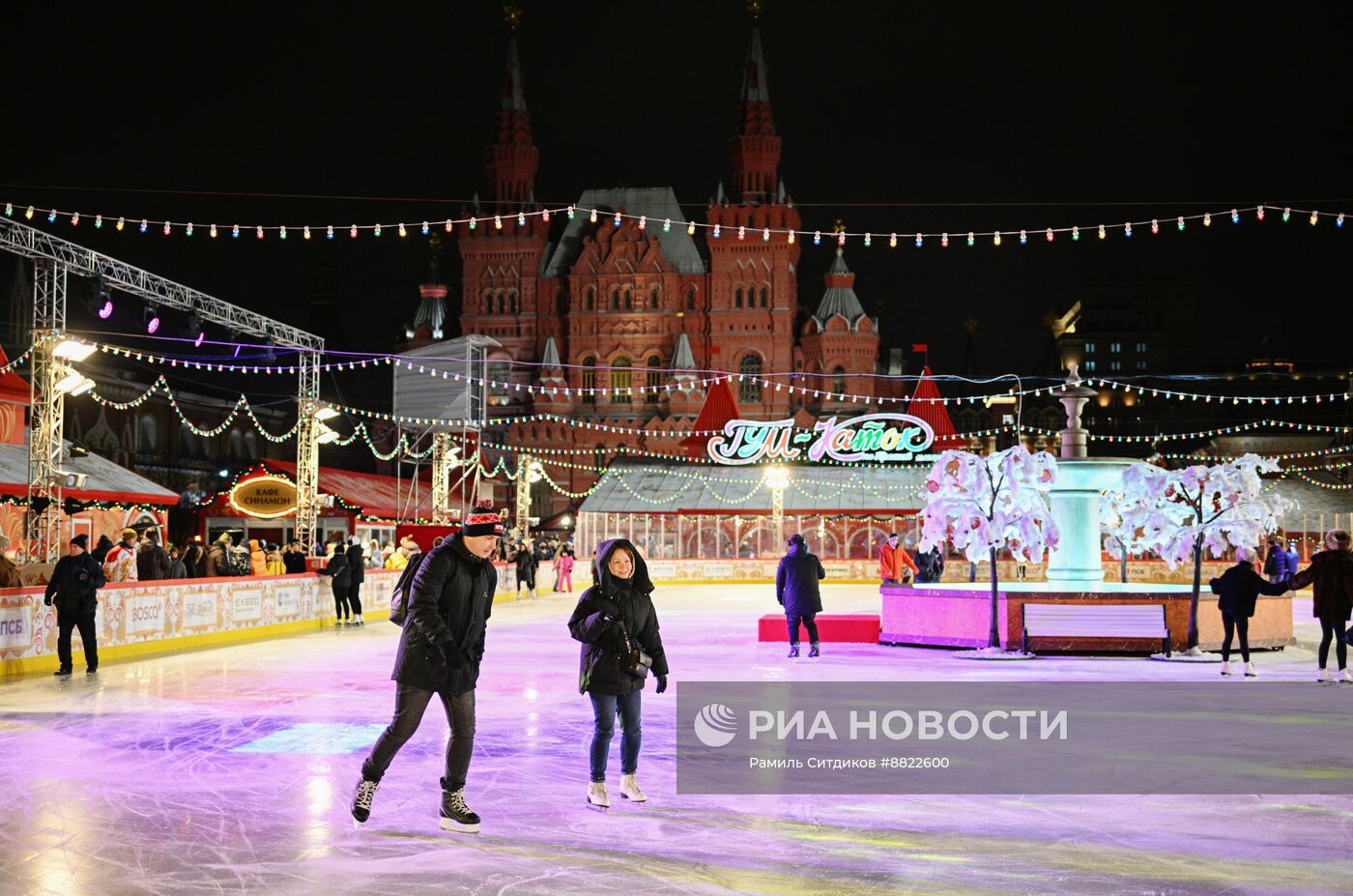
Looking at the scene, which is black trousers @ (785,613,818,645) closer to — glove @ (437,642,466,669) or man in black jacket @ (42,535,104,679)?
man in black jacket @ (42,535,104,679)

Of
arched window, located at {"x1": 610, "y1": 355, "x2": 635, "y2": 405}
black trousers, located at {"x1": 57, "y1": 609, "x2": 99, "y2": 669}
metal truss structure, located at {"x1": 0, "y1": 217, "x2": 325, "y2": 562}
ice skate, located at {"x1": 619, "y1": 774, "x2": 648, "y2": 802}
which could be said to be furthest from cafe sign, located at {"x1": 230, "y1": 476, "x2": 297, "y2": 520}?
arched window, located at {"x1": 610, "y1": 355, "x2": 635, "y2": 405}

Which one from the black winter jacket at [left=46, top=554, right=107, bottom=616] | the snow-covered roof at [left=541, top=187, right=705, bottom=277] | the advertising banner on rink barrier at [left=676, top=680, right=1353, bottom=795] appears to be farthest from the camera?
the snow-covered roof at [left=541, top=187, right=705, bottom=277]

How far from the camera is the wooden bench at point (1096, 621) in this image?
1545 cm

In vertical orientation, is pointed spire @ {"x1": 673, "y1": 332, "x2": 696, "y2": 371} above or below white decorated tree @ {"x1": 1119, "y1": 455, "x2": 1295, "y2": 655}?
above

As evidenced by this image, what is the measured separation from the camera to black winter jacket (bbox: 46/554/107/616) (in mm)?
12516

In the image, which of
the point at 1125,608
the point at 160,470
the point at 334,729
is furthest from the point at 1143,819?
the point at 160,470

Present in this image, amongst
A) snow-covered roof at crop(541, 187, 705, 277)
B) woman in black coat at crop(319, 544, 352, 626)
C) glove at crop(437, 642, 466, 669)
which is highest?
snow-covered roof at crop(541, 187, 705, 277)

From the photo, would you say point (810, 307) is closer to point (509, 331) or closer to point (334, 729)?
point (509, 331)

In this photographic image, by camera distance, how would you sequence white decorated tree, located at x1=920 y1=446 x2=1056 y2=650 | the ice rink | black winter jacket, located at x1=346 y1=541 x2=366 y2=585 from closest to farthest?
the ice rink, white decorated tree, located at x1=920 y1=446 x2=1056 y2=650, black winter jacket, located at x1=346 y1=541 x2=366 y2=585

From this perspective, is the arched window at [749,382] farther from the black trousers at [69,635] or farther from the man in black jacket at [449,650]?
the man in black jacket at [449,650]

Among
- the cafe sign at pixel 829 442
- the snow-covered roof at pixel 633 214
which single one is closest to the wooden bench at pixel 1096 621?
the cafe sign at pixel 829 442

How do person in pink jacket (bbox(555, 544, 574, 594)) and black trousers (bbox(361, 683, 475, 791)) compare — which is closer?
black trousers (bbox(361, 683, 475, 791))

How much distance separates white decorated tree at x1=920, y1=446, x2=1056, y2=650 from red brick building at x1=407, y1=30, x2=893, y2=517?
174ft

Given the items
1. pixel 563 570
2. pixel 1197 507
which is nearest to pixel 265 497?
pixel 563 570
